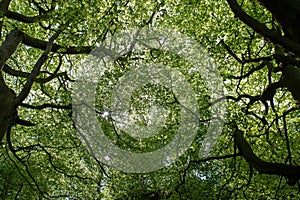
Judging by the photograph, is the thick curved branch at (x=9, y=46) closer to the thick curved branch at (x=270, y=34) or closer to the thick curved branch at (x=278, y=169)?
the thick curved branch at (x=270, y=34)

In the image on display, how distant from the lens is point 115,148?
55.7ft

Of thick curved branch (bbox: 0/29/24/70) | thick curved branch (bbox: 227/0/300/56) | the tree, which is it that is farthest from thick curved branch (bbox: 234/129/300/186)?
thick curved branch (bbox: 0/29/24/70)

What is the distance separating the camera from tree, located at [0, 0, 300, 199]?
366 inches

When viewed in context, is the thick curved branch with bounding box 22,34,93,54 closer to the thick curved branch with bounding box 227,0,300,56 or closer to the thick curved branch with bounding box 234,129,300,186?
the thick curved branch with bounding box 227,0,300,56

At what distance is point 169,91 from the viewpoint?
562 inches

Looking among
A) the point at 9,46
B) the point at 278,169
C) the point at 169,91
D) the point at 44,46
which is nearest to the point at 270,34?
the point at 9,46

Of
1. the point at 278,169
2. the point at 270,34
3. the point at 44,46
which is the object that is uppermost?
the point at 44,46

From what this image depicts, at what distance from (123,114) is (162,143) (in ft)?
8.48

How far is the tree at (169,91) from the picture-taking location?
30.5ft

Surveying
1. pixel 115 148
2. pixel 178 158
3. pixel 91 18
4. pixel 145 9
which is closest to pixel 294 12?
pixel 91 18

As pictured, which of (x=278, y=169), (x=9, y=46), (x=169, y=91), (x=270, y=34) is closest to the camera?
(x=270, y=34)

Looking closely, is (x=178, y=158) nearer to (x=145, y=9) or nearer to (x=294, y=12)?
(x=145, y=9)

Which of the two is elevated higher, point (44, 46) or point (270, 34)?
point (44, 46)

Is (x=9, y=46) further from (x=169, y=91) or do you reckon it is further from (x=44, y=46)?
(x=169, y=91)
